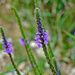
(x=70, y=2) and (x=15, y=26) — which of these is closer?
(x=70, y=2)

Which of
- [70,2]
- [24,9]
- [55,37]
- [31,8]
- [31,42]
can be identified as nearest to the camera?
[70,2]

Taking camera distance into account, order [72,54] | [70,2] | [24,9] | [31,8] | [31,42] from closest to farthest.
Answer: [70,2] < [72,54] < [31,42] < [31,8] < [24,9]

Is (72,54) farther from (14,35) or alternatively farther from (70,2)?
(14,35)

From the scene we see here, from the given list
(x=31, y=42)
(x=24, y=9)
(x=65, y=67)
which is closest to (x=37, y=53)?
(x=31, y=42)

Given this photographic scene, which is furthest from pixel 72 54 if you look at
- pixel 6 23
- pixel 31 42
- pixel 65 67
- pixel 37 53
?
pixel 6 23

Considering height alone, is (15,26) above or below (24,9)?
below

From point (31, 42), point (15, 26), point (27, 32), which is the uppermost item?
point (15, 26)

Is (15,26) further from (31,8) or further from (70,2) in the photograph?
(70,2)

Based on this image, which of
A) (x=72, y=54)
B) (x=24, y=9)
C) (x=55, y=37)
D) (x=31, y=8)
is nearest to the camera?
(x=72, y=54)

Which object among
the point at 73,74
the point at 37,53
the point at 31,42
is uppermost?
the point at 31,42
